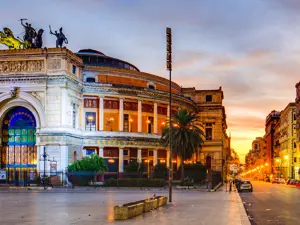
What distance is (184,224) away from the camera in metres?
21.8

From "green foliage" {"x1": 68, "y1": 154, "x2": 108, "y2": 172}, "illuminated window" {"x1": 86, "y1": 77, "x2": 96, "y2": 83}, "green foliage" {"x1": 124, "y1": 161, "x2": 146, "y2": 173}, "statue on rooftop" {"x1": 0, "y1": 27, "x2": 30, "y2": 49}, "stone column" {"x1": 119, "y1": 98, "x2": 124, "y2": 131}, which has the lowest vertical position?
"green foliage" {"x1": 124, "y1": 161, "x2": 146, "y2": 173}

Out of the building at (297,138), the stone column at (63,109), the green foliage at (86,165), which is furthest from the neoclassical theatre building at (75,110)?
the building at (297,138)

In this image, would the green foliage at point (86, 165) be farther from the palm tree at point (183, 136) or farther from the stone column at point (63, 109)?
the palm tree at point (183, 136)

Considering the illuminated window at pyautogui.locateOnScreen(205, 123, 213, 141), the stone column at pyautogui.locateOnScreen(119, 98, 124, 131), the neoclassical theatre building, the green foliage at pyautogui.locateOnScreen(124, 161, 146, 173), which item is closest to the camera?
the neoclassical theatre building

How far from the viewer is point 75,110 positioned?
81.5 meters

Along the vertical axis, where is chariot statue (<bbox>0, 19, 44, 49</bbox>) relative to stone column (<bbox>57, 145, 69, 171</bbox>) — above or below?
above

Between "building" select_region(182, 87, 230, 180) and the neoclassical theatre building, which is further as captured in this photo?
"building" select_region(182, 87, 230, 180)

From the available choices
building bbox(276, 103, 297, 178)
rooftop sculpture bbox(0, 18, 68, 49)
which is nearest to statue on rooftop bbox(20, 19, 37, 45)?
rooftop sculpture bbox(0, 18, 68, 49)

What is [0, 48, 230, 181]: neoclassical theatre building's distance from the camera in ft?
246

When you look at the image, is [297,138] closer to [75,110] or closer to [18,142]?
[75,110]

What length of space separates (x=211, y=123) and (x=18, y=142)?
170ft

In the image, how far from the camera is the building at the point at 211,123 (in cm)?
11731

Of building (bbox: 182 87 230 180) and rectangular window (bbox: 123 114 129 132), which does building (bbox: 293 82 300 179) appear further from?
rectangular window (bbox: 123 114 129 132)

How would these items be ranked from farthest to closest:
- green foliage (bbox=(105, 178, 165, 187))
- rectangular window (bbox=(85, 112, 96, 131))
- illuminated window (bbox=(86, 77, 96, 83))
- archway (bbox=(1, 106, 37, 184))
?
illuminated window (bbox=(86, 77, 96, 83)) < rectangular window (bbox=(85, 112, 96, 131)) < archway (bbox=(1, 106, 37, 184)) < green foliage (bbox=(105, 178, 165, 187))
